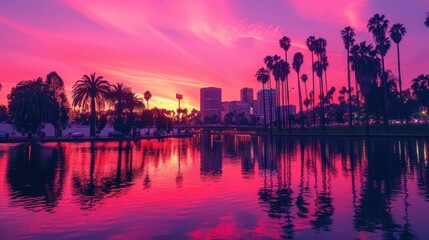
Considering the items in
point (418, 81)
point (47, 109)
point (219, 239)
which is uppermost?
point (418, 81)

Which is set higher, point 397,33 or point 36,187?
point 397,33

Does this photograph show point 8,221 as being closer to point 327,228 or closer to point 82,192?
point 82,192

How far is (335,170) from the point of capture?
87.0 feet

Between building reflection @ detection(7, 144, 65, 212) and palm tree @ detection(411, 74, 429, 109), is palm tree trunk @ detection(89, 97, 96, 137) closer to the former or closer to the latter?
building reflection @ detection(7, 144, 65, 212)

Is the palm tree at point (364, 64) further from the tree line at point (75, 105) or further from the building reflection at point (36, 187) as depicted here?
the building reflection at point (36, 187)

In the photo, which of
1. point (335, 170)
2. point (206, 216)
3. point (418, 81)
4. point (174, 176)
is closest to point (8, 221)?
point (206, 216)

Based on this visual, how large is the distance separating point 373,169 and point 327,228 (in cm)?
1698

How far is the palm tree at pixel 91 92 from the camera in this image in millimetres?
107688

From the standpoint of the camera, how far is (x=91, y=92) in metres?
109

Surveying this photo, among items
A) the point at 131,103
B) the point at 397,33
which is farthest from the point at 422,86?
the point at 131,103

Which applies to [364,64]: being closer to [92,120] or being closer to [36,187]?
[92,120]

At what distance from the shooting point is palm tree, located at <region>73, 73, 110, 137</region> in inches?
4240

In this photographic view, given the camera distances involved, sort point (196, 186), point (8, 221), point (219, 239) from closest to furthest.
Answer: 1. point (219, 239)
2. point (8, 221)
3. point (196, 186)

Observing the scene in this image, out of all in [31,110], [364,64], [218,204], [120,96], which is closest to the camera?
[218,204]
